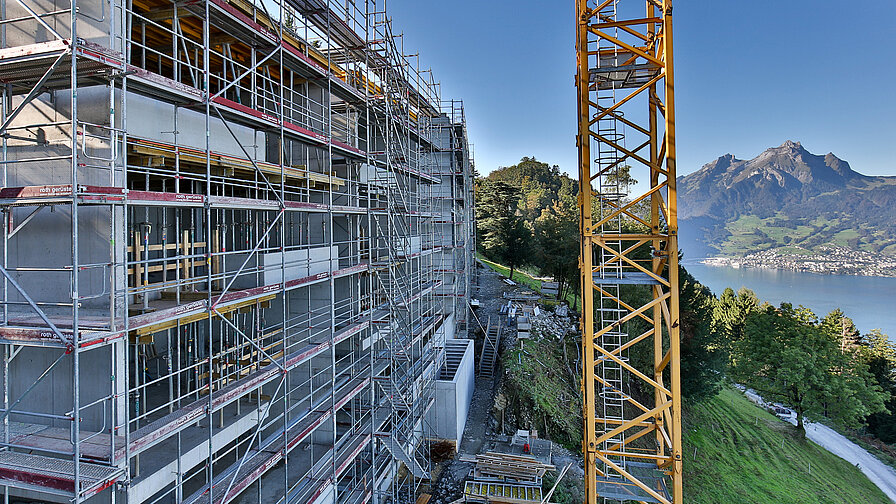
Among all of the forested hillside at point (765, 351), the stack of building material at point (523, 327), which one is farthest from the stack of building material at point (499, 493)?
the stack of building material at point (523, 327)

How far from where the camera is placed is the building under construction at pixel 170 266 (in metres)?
5.10

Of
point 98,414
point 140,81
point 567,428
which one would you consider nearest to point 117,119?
point 140,81

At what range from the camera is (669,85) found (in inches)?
339

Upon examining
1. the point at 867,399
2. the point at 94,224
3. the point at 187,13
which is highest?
the point at 187,13

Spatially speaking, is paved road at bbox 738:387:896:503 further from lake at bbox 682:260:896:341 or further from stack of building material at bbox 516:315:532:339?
lake at bbox 682:260:896:341

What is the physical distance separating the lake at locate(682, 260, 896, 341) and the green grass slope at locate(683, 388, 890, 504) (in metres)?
87.4

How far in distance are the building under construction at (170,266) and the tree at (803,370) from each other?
80.9 ft

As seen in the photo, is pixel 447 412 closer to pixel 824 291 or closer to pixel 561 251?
pixel 561 251

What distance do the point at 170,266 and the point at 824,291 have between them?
7595 inches

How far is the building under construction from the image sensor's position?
510cm

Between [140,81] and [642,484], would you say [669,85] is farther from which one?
[140,81]

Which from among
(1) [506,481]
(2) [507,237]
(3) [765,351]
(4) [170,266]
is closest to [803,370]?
(3) [765,351]

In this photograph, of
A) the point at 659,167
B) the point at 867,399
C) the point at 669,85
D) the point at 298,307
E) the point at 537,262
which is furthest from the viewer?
the point at 537,262

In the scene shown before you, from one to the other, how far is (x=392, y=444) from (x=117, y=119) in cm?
931
